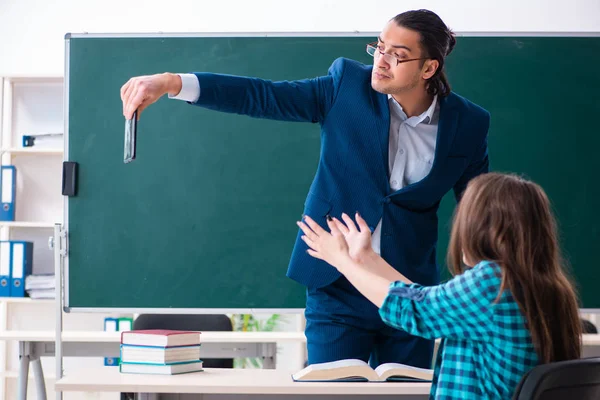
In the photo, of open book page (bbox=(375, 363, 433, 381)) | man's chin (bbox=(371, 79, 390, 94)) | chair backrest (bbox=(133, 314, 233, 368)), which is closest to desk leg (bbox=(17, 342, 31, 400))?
chair backrest (bbox=(133, 314, 233, 368))

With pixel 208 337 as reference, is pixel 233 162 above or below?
above

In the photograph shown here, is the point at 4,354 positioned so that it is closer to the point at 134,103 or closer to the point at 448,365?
the point at 134,103

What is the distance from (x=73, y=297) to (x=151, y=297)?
1.10 feet

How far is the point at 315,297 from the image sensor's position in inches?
81.5

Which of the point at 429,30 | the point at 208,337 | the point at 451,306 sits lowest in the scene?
the point at 208,337

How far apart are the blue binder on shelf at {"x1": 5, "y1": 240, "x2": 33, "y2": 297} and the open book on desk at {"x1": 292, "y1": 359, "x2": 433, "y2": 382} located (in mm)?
3349

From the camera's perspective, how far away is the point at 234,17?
513 centimetres

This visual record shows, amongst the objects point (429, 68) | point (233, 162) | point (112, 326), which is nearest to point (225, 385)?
point (429, 68)

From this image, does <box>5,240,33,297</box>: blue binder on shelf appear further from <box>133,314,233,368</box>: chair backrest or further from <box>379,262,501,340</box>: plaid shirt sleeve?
<box>379,262,501,340</box>: plaid shirt sleeve

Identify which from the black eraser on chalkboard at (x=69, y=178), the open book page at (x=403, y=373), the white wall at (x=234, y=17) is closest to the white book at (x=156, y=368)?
the open book page at (x=403, y=373)

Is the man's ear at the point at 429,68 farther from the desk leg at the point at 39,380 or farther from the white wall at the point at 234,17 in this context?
the white wall at the point at 234,17

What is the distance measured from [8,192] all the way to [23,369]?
5.50ft

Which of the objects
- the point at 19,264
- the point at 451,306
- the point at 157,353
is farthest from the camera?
the point at 19,264

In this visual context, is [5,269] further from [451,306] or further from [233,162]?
[451,306]
